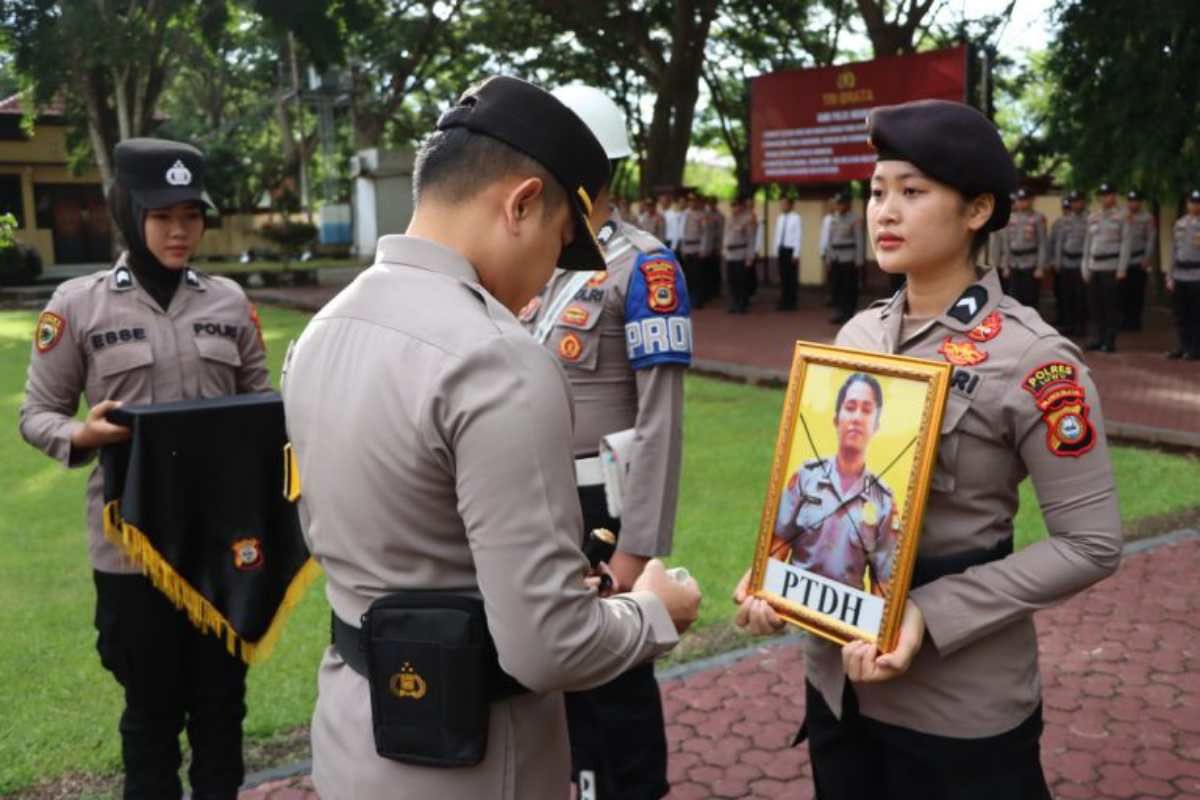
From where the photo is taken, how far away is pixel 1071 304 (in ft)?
52.3

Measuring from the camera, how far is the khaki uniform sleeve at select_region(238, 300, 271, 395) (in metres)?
3.51

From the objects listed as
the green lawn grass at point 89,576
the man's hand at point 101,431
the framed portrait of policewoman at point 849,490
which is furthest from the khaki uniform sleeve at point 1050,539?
the green lawn grass at point 89,576

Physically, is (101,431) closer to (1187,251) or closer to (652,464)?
(652,464)

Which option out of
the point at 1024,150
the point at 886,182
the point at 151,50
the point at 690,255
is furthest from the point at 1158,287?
the point at 886,182

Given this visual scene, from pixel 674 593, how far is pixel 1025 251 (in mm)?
15101

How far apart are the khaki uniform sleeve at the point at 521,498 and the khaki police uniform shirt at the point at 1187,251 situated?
1325 centimetres

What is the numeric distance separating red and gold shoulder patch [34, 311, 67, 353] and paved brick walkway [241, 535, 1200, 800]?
60.9 inches

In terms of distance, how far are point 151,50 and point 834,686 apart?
21996mm

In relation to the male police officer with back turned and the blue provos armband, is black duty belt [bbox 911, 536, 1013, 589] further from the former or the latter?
the blue provos armband

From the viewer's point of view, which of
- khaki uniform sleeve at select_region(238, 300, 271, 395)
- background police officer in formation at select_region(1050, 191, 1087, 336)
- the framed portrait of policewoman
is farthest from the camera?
background police officer in formation at select_region(1050, 191, 1087, 336)

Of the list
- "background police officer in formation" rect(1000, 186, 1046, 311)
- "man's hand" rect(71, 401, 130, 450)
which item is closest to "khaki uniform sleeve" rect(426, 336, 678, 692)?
"man's hand" rect(71, 401, 130, 450)

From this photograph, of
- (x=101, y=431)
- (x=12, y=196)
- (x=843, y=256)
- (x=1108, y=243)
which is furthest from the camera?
(x=12, y=196)

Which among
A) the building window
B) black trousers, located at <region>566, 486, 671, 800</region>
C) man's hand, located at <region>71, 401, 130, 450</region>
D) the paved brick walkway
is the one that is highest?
the building window

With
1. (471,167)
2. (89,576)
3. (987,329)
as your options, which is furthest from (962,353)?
(89,576)
